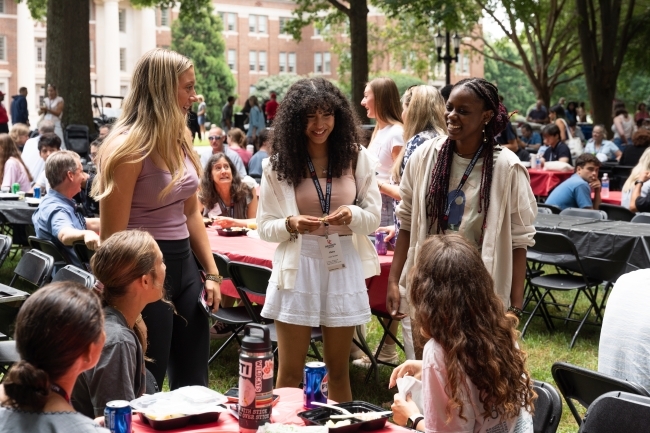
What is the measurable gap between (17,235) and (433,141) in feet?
23.9

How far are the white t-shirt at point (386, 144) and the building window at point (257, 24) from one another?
233 feet

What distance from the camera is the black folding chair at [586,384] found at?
11.0ft

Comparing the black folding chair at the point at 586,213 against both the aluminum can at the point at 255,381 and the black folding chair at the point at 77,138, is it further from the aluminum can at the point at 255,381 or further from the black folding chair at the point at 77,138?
the black folding chair at the point at 77,138

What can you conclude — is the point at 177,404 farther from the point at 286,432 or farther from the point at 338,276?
the point at 338,276

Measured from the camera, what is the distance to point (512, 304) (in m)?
4.04

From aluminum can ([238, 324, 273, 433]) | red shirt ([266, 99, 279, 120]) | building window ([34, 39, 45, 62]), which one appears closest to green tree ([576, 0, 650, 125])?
red shirt ([266, 99, 279, 120])

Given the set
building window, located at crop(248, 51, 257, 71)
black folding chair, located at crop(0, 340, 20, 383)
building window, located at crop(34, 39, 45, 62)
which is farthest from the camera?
building window, located at crop(248, 51, 257, 71)

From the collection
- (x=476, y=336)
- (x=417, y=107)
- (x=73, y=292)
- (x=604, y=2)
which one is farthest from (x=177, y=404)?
(x=604, y=2)

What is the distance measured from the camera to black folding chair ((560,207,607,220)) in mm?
8688

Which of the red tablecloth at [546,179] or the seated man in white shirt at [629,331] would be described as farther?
the red tablecloth at [546,179]

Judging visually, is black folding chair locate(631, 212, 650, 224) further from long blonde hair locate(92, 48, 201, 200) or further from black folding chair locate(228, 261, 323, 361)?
long blonde hair locate(92, 48, 201, 200)

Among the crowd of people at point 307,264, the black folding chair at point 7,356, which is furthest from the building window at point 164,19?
the crowd of people at point 307,264

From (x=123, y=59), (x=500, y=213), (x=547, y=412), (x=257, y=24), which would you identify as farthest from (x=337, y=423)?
(x=257, y=24)

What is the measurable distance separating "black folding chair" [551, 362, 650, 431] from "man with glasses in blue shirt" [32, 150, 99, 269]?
3920 millimetres
